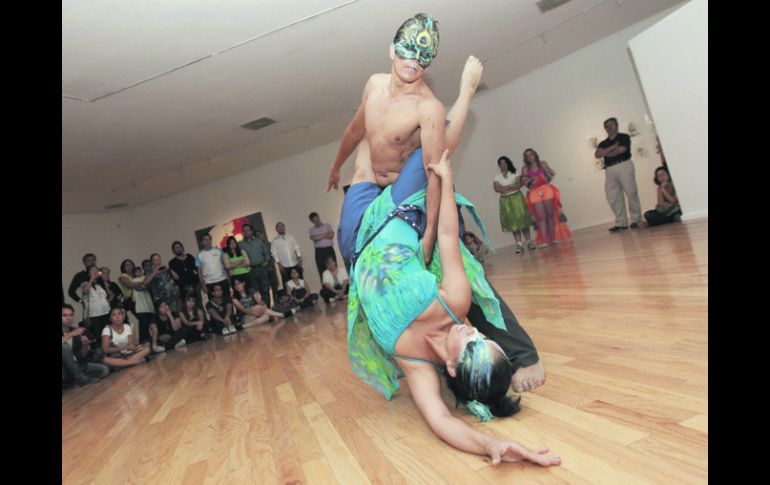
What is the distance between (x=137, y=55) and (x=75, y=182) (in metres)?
4.86

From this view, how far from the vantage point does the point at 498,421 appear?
1526 millimetres

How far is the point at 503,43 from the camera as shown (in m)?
7.09

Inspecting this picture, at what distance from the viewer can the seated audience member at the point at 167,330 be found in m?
6.73

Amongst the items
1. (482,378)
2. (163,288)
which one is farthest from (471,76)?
(163,288)

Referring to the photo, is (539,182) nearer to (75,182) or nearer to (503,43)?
(503,43)

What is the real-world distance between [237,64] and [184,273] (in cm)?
382

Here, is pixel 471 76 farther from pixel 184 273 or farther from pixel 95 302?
pixel 184 273

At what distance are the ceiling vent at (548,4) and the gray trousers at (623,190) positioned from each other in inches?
87.2

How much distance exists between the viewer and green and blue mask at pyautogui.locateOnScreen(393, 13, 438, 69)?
1.69 metres

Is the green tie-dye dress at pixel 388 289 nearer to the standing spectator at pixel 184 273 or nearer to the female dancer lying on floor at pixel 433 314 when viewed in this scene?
the female dancer lying on floor at pixel 433 314

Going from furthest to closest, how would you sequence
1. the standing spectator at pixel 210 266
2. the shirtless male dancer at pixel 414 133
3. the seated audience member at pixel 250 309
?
1. the standing spectator at pixel 210 266
2. the seated audience member at pixel 250 309
3. the shirtless male dancer at pixel 414 133

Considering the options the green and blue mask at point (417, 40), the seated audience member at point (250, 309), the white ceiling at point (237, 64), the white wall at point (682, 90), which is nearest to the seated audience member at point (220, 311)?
the seated audience member at point (250, 309)
